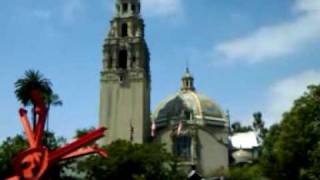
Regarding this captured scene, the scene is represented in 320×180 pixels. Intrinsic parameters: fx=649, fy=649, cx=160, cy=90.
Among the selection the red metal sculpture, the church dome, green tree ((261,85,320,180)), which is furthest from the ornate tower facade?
the red metal sculpture

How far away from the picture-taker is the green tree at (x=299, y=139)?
45.3m

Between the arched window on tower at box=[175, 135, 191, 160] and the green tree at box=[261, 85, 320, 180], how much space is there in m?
25.5

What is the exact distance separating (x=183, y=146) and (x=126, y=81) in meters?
9.97

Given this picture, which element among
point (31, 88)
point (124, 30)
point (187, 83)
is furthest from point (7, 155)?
point (187, 83)

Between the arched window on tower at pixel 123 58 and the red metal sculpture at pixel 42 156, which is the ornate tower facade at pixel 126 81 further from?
the red metal sculpture at pixel 42 156

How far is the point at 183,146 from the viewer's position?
244 feet

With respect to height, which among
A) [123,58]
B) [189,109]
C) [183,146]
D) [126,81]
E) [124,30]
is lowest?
[183,146]

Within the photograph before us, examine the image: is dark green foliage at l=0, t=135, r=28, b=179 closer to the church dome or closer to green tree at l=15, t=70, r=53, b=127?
green tree at l=15, t=70, r=53, b=127

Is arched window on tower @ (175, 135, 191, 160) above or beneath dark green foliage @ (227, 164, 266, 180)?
above

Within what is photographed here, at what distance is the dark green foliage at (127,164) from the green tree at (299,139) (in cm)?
1091

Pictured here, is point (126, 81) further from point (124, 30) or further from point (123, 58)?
point (124, 30)

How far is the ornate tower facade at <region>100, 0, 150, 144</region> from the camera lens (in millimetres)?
71500

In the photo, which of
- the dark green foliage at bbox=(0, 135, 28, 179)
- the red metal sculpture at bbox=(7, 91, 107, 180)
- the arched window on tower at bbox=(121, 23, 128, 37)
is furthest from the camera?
the arched window on tower at bbox=(121, 23, 128, 37)

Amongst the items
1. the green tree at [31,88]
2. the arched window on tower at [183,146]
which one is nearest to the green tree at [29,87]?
the green tree at [31,88]
